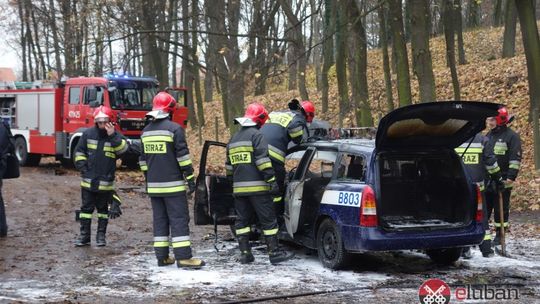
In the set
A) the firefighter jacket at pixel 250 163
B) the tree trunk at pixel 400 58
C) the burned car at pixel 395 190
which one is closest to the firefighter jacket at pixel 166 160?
the firefighter jacket at pixel 250 163

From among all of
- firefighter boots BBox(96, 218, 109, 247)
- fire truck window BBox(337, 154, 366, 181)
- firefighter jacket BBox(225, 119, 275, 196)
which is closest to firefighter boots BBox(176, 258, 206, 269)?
firefighter jacket BBox(225, 119, 275, 196)

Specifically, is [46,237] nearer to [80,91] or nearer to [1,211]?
[1,211]

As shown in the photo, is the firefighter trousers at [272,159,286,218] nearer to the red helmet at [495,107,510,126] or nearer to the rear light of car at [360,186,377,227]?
the rear light of car at [360,186,377,227]

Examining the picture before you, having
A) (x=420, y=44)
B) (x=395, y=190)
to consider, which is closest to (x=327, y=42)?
(x=420, y=44)

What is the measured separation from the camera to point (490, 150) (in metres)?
9.29

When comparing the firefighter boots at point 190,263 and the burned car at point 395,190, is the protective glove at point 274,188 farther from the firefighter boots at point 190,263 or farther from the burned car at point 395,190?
the firefighter boots at point 190,263

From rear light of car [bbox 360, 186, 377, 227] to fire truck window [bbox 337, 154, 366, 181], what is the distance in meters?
0.26

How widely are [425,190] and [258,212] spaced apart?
1948 mm

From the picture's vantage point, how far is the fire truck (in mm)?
19547

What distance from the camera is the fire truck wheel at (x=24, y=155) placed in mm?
22772

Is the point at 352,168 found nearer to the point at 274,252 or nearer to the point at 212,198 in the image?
the point at 274,252

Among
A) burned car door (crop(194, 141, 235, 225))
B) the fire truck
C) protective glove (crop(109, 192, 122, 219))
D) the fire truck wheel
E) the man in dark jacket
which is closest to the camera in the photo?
burned car door (crop(194, 141, 235, 225))

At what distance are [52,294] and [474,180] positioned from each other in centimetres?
509

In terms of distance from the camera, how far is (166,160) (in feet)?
26.6
